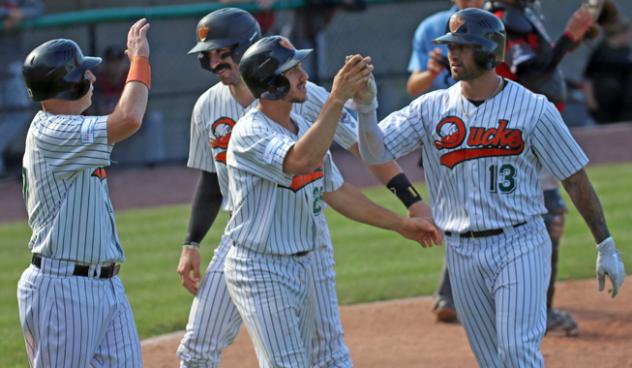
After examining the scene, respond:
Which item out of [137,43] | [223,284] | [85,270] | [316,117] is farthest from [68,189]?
[316,117]

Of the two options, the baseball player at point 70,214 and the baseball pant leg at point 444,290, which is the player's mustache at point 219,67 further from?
the baseball pant leg at point 444,290

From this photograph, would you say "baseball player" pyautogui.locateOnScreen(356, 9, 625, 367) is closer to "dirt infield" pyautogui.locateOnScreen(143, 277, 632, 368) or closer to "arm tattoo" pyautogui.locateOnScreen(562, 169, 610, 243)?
"arm tattoo" pyautogui.locateOnScreen(562, 169, 610, 243)

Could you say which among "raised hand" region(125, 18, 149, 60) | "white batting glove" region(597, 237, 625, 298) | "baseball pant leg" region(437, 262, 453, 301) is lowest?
"baseball pant leg" region(437, 262, 453, 301)

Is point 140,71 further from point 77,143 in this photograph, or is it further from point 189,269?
point 189,269

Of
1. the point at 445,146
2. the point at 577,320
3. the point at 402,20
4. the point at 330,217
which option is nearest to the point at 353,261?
the point at 330,217

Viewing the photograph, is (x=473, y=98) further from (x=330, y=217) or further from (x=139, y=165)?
(x=139, y=165)

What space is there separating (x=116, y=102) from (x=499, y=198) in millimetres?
10810

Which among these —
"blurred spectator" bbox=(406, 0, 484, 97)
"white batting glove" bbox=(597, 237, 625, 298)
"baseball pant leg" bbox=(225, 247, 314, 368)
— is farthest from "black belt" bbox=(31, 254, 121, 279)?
"blurred spectator" bbox=(406, 0, 484, 97)

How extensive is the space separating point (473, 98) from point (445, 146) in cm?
24

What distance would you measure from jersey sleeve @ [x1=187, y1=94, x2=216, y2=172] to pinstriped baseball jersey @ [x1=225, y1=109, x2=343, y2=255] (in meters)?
0.85

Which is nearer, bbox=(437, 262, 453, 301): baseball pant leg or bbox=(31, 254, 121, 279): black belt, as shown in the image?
bbox=(31, 254, 121, 279): black belt

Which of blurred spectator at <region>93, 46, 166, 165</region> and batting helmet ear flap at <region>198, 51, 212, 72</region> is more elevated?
batting helmet ear flap at <region>198, 51, 212, 72</region>

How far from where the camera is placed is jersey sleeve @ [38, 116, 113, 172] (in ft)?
15.3

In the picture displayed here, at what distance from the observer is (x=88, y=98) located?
16.1 ft
